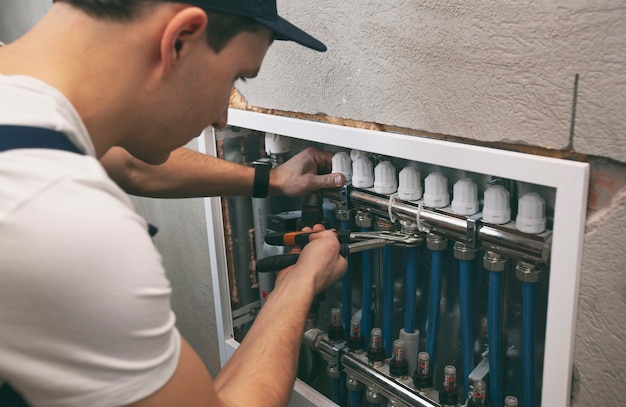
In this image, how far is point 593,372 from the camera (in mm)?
703

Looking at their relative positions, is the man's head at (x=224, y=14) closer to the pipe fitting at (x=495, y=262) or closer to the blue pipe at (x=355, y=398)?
the pipe fitting at (x=495, y=262)

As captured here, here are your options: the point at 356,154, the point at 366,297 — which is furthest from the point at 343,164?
the point at 366,297

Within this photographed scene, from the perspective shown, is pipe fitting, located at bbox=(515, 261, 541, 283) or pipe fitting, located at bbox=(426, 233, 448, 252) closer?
pipe fitting, located at bbox=(515, 261, 541, 283)

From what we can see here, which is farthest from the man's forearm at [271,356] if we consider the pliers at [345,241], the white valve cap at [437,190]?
the white valve cap at [437,190]

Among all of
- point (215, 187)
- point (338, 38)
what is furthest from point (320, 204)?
point (338, 38)

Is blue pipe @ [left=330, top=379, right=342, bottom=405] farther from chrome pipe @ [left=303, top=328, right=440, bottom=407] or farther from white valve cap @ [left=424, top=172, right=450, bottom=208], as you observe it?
white valve cap @ [left=424, top=172, right=450, bottom=208]

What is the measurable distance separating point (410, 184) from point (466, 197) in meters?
0.12

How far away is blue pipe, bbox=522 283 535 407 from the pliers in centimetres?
21

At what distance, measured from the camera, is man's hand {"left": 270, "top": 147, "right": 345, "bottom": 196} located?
3.71 feet

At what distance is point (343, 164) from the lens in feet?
3.56

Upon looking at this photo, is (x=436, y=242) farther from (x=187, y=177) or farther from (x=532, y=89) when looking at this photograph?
(x=187, y=177)

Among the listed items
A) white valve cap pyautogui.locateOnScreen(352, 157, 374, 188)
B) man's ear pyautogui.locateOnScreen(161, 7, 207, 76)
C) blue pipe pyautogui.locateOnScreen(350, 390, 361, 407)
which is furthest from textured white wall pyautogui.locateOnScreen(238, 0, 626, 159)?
blue pipe pyautogui.locateOnScreen(350, 390, 361, 407)

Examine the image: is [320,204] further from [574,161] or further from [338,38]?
[574,161]

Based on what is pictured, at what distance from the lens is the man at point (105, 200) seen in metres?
0.49
